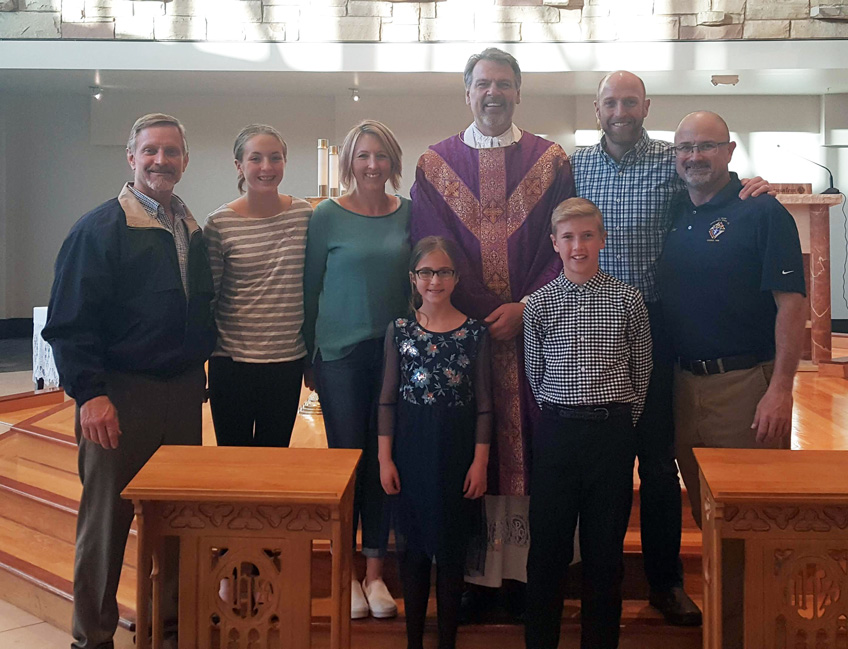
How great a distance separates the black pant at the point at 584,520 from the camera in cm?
209

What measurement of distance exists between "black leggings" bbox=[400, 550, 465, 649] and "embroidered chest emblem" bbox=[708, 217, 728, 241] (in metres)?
1.19

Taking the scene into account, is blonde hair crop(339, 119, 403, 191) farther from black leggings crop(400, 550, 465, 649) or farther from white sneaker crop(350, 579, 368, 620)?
white sneaker crop(350, 579, 368, 620)

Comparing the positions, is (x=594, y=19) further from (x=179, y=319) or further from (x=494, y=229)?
(x=179, y=319)

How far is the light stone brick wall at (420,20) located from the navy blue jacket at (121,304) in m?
5.03

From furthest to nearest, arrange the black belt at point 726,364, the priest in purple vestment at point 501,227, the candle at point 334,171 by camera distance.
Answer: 1. the candle at point 334,171
2. the priest in purple vestment at point 501,227
3. the black belt at point 726,364

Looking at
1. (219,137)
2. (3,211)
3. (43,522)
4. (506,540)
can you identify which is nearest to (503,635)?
(506,540)

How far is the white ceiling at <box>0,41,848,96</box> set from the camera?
6738 millimetres

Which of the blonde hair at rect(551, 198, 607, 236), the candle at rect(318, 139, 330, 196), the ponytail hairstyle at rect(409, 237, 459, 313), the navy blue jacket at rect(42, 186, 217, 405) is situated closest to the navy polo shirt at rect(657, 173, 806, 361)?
the blonde hair at rect(551, 198, 607, 236)

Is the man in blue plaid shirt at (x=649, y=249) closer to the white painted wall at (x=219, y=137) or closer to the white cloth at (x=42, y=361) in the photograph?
the white cloth at (x=42, y=361)

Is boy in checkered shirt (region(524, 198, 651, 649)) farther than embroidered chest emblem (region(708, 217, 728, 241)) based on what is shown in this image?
No

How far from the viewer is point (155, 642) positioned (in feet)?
6.35

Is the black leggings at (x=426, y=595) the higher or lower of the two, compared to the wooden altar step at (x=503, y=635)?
higher

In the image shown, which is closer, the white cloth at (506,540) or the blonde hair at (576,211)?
the blonde hair at (576,211)

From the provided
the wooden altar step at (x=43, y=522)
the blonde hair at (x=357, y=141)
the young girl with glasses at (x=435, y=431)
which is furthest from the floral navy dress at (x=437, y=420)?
the wooden altar step at (x=43, y=522)
